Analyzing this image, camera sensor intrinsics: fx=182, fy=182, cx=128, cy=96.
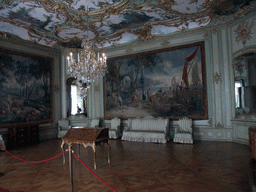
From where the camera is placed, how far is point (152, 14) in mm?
7785

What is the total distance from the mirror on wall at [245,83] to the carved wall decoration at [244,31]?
2.31 ft

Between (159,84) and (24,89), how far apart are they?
7.24m

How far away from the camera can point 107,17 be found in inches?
310

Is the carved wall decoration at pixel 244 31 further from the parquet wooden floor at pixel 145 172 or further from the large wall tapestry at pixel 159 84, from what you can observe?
the parquet wooden floor at pixel 145 172

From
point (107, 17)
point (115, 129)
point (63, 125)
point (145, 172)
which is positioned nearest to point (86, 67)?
point (107, 17)

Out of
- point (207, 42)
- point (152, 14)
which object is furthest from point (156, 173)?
point (207, 42)

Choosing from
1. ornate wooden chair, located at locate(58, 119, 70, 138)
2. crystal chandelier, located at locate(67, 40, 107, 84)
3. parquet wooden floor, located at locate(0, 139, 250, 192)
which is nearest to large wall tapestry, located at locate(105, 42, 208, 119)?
ornate wooden chair, located at locate(58, 119, 70, 138)

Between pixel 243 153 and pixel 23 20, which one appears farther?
pixel 23 20

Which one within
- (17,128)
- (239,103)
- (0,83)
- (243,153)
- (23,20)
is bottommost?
(243,153)

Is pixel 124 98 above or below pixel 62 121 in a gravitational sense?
above

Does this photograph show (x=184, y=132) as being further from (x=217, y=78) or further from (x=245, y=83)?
(x=245, y=83)

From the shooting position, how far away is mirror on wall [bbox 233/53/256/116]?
24.9ft

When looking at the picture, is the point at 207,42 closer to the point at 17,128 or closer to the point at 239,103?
the point at 239,103

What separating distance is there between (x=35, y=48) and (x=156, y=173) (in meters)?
9.66
